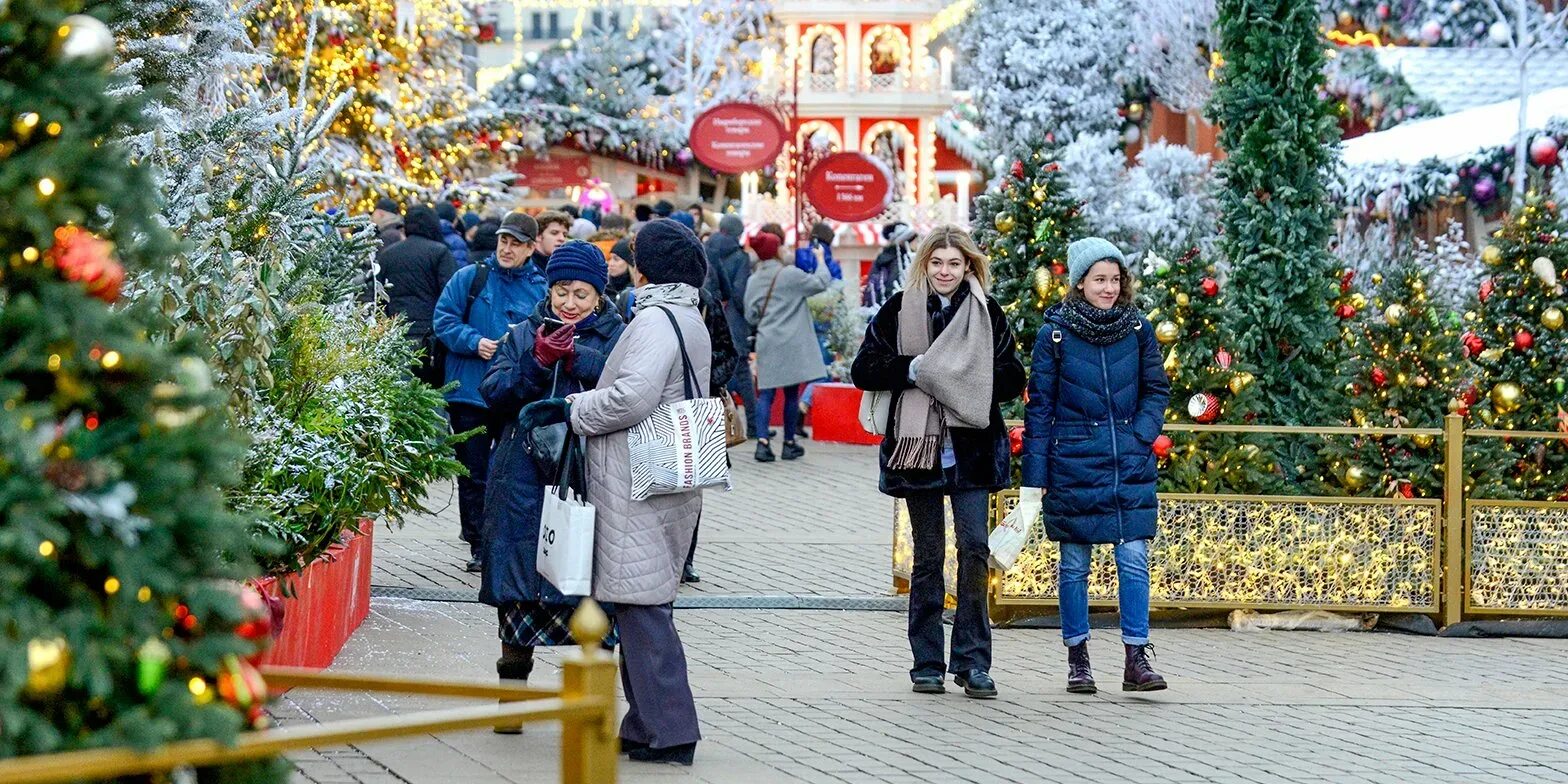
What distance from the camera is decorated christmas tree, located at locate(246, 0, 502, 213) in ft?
65.4

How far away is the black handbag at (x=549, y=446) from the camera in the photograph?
6805mm

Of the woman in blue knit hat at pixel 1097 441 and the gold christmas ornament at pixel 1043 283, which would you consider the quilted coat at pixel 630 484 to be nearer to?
the woman in blue knit hat at pixel 1097 441

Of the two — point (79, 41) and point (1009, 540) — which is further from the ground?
point (79, 41)

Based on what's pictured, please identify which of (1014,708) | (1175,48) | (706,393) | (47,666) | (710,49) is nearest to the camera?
(47,666)

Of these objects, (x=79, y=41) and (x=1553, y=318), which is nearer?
(x=79, y=41)

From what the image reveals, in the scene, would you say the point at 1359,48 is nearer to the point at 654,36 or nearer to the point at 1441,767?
the point at 1441,767

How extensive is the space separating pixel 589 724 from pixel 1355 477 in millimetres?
7072

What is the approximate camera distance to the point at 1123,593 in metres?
8.28

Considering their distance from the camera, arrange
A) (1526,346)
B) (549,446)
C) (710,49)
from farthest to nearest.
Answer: (710,49) → (1526,346) → (549,446)

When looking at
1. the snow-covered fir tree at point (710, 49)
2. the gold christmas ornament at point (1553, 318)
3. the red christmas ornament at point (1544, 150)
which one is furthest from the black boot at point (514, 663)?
the snow-covered fir tree at point (710, 49)

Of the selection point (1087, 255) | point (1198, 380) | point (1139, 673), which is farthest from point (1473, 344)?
point (1139, 673)

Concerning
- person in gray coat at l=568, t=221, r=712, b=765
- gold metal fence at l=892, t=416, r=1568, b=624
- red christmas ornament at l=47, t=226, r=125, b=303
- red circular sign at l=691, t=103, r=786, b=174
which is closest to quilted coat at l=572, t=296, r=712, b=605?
person in gray coat at l=568, t=221, r=712, b=765

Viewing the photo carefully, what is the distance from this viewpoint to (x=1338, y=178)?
11336 mm

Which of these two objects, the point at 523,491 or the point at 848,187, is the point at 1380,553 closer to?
the point at 523,491
